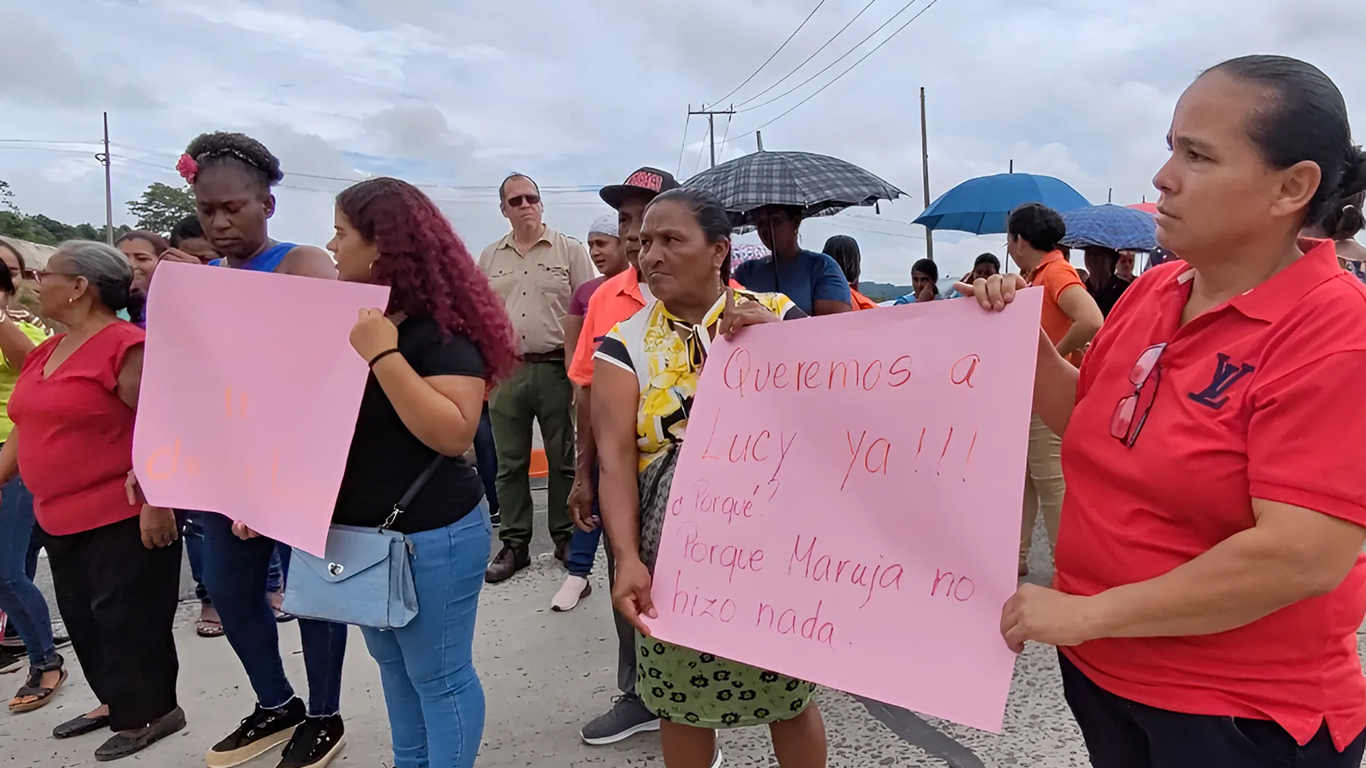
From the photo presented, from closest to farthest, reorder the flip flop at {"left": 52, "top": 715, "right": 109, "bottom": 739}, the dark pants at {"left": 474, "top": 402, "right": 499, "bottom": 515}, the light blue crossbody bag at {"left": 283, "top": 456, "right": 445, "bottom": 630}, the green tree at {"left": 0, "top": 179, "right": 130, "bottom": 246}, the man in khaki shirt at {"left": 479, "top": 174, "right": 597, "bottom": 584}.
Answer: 1. the light blue crossbody bag at {"left": 283, "top": 456, "right": 445, "bottom": 630}
2. the flip flop at {"left": 52, "top": 715, "right": 109, "bottom": 739}
3. the man in khaki shirt at {"left": 479, "top": 174, "right": 597, "bottom": 584}
4. the dark pants at {"left": 474, "top": 402, "right": 499, "bottom": 515}
5. the green tree at {"left": 0, "top": 179, "right": 130, "bottom": 246}

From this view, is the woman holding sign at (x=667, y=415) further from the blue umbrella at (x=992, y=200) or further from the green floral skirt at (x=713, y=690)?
the blue umbrella at (x=992, y=200)

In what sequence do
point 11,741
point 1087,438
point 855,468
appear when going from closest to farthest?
point 1087,438
point 855,468
point 11,741

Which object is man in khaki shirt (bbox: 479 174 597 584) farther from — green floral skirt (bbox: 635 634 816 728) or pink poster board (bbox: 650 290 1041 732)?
pink poster board (bbox: 650 290 1041 732)

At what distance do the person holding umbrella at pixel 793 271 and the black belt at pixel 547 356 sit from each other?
156cm

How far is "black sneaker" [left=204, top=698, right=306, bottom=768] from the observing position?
2615 mm

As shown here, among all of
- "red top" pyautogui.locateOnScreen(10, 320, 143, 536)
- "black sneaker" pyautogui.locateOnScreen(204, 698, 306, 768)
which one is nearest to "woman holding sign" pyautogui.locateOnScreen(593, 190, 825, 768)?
"black sneaker" pyautogui.locateOnScreen(204, 698, 306, 768)

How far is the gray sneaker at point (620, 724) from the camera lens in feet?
8.82

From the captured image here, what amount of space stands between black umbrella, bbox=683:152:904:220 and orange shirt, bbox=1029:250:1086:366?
855mm

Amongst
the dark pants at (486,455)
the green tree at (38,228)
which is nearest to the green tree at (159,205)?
the green tree at (38,228)

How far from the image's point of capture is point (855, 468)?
145 centimetres

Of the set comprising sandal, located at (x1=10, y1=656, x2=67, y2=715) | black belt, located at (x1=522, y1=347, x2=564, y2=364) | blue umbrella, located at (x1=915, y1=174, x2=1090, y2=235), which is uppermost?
blue umbrella, located at (x1=915, y1=174, x2=1090, y2=235)

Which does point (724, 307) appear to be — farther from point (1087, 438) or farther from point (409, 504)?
point (409, 504)

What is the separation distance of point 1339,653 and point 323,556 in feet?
6.42

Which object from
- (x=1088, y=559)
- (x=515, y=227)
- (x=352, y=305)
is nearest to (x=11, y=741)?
(x=352, y=305)
